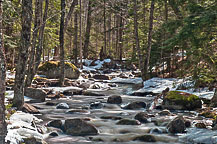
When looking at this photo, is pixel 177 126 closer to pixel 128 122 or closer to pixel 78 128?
pixel 128 122

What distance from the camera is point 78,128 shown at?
7898mm

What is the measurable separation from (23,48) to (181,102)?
6.77 meters

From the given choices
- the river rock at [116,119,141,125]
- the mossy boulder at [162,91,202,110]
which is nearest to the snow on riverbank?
the river rock at [116,119,141,125]

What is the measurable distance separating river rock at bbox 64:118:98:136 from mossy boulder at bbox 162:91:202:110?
470 cm

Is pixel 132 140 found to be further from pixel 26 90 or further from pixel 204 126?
pixel 26 90

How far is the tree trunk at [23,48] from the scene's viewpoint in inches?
330

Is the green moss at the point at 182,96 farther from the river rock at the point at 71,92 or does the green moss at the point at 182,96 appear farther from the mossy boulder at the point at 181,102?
the river rock at the point at 71,92

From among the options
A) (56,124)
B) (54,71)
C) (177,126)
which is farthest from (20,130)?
(54,71)

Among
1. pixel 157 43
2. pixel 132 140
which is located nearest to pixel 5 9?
pixel 132 140

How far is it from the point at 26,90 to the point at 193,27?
8.67 metres

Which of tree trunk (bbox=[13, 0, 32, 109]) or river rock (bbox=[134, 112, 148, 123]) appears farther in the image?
river rock (bbox=[134, 112, 148, 123])

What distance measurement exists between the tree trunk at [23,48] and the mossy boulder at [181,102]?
238 inches

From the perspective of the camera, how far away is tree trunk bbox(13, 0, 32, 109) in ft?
27.5

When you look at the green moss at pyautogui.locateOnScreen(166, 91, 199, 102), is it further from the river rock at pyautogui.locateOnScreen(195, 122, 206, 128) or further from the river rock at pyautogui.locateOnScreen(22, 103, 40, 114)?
the river rock at pyautogui.locateOnScreen(22, 103, 40, 114)
